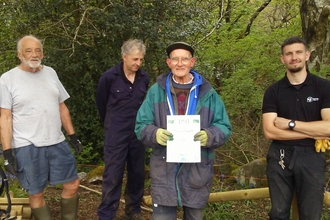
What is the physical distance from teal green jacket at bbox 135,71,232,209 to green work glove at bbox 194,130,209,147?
0.23ft

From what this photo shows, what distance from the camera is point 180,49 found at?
3355 mm

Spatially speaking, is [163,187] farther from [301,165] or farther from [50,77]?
[50,77]

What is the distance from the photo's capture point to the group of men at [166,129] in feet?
11.1

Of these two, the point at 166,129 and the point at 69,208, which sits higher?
the point at 166,129

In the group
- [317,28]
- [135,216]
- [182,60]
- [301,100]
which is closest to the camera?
[182,60]

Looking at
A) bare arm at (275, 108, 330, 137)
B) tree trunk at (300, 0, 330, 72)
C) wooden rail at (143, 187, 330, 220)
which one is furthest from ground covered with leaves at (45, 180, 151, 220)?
tree trunk at (300, 0, 330, 72)

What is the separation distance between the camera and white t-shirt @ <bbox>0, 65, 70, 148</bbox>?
12.5 ft

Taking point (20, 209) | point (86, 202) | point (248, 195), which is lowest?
point (86, 202)

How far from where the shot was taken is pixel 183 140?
329cm

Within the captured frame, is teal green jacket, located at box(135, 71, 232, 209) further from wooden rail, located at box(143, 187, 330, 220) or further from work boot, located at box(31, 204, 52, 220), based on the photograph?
work boot, located at box(31, 204, 52, 220)

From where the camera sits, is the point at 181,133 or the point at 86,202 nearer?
the point at 181,133

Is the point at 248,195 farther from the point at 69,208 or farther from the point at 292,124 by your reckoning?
the point at 69,208

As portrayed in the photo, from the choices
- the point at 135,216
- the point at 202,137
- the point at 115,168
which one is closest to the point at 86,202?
the point at 135,216

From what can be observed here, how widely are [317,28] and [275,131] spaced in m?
2.14
